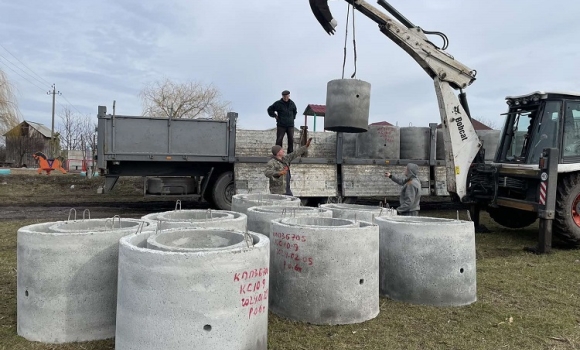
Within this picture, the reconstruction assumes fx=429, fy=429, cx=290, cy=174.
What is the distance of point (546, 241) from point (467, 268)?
3689mm

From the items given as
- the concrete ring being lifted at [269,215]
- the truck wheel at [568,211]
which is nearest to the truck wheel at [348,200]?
the truck wheel at [568,211]

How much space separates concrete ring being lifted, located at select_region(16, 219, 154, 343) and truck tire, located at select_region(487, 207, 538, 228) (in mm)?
8526

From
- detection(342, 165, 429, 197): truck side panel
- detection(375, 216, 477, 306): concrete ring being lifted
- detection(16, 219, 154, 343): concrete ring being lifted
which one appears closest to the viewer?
detection(16, 219, 154, 343): concrete ring being lifted

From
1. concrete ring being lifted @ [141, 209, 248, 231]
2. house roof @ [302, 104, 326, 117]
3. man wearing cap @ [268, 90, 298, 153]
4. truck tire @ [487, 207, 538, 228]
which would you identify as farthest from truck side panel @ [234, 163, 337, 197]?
house roof @ [302, 104, 326, 117]

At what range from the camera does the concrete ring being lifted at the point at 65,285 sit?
3371 millimetres

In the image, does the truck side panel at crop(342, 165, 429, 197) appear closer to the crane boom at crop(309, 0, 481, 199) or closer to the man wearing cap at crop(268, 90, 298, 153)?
the man wearing cap at crop(268, 90, 298, 153)

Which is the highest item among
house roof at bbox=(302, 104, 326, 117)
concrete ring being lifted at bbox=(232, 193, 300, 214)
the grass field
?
house roof at bbox=(302, 104, 326, 117)

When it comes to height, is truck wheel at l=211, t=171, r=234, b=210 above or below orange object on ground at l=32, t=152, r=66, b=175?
below

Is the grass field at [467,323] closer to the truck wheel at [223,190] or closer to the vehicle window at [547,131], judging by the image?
the vehicle window at [547,131]

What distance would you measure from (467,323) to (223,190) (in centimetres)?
769

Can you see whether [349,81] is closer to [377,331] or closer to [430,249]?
[430,249]

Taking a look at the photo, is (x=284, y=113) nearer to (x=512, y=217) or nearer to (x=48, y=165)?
(x=512, y=217)

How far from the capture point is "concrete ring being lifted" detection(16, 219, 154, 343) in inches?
133

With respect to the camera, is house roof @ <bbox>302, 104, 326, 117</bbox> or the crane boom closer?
the crane boom
